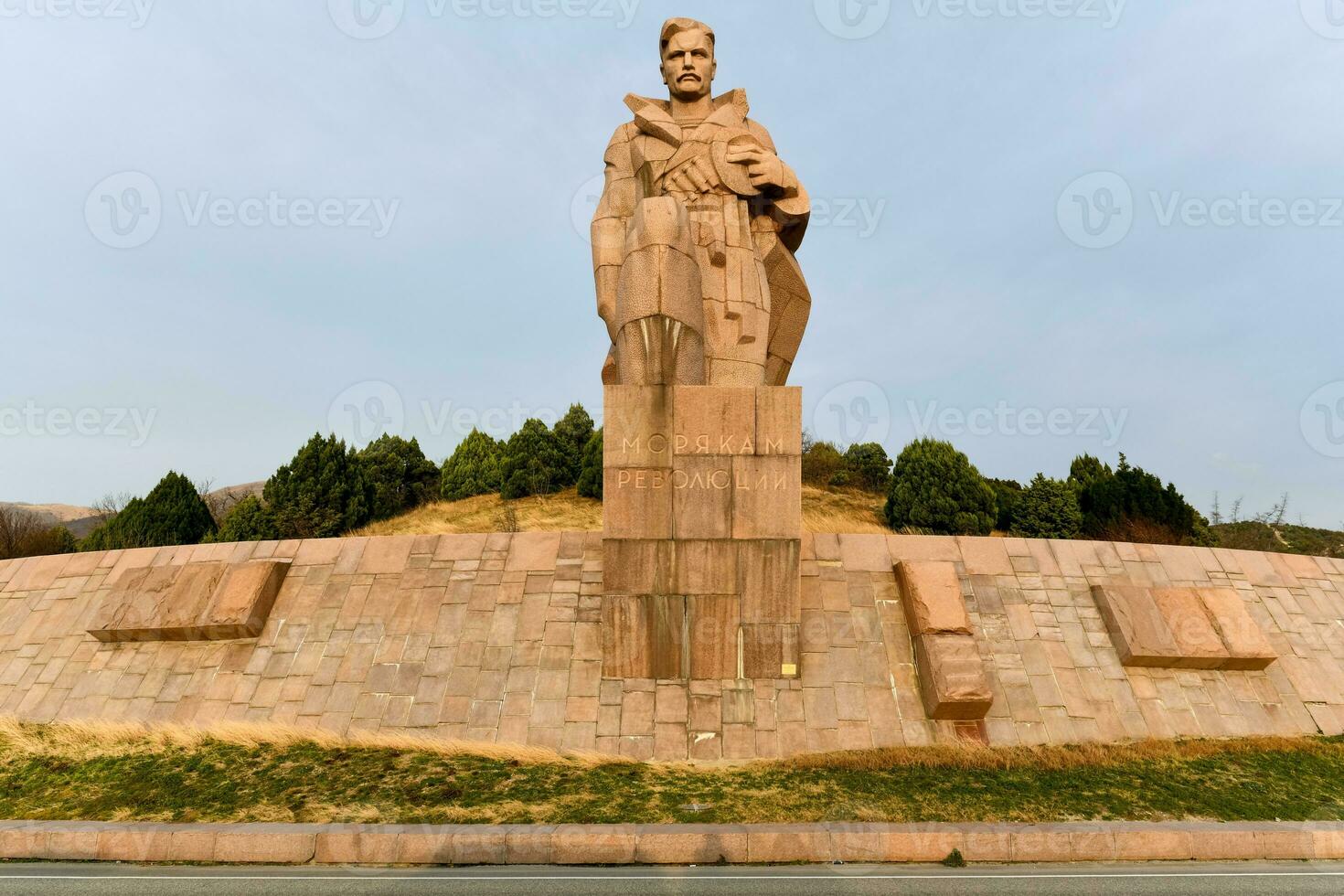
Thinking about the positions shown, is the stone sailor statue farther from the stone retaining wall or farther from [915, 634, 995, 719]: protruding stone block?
[915, 634, 995, 719]: protruding stone block

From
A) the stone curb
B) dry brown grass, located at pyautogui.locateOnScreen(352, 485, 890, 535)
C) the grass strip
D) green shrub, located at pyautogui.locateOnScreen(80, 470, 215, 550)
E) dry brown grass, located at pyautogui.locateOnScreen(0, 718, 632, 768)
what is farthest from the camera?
dry brown grass, located at pyautogui.locateOnScreen(352, 485, 890, 535)

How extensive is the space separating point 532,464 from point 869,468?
14413 mm

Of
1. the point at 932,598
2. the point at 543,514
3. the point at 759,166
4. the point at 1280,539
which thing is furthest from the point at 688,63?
the point at 1280,539

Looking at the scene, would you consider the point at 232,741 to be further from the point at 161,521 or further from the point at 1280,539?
the point at 1280,539

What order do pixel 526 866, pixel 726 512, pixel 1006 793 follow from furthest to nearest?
1. pixel 726 512
2. pixel 1006 793
3. pixel 526 866

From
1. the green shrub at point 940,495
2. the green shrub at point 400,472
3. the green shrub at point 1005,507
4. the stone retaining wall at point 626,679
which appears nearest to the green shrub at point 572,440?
the green shrub at point 400,472

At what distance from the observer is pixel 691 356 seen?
878 centimetres

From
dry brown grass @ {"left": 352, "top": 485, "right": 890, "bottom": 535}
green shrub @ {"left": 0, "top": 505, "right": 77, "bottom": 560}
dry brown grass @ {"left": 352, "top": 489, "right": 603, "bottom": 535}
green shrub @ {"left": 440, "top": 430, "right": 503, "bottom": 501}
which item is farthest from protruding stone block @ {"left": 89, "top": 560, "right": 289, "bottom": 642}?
green shrub @ {"left": 440, "top": 430, "right": 503, "bottom": 501}

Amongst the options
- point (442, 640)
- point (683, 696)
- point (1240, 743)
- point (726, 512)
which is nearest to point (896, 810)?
point (683, 696)

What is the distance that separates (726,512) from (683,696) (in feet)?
6.82

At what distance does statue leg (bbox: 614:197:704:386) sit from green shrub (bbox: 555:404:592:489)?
855 inches

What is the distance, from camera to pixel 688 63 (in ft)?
33.5

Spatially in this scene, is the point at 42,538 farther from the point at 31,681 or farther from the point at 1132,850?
the point at 1132,850

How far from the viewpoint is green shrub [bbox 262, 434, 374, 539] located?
2534cm
